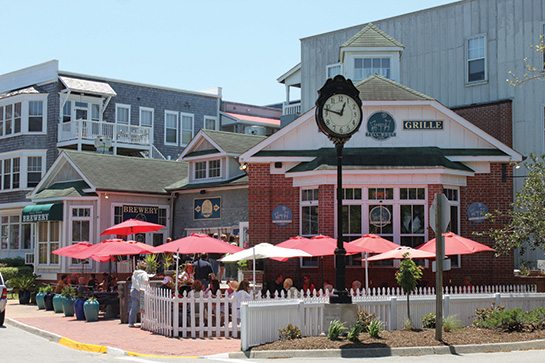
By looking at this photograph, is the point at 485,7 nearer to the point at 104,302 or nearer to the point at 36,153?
the point at 104,302

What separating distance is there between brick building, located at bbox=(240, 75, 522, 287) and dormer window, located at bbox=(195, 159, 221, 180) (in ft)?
26.3

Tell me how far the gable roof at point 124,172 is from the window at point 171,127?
27.6 ft

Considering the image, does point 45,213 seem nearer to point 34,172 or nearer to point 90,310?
point 34,172

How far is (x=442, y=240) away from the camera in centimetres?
1413

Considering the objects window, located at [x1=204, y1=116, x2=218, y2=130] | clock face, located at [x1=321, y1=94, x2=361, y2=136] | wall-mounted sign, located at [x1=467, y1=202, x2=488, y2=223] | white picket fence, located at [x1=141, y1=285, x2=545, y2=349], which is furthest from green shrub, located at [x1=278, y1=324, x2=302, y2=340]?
Answer: window, located at [x1=204, y1=116, x2=218, y2=130]

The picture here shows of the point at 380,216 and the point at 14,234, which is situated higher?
the point at 380,216

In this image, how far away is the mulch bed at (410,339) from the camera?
45.1 feet

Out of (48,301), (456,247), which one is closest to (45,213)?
(48,301)

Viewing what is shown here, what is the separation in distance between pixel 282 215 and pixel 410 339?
9435 millimetres

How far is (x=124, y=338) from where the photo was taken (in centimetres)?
Result: 1631

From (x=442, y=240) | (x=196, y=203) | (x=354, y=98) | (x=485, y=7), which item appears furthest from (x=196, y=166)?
(x=442, y=240)

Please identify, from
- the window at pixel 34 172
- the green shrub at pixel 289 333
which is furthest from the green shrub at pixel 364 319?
the window at pixel 34 172

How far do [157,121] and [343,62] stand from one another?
17.8m

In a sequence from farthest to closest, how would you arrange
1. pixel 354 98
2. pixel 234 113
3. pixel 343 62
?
1. pixel 234 113
2. pixel 343 62
3. pixel 354 98
